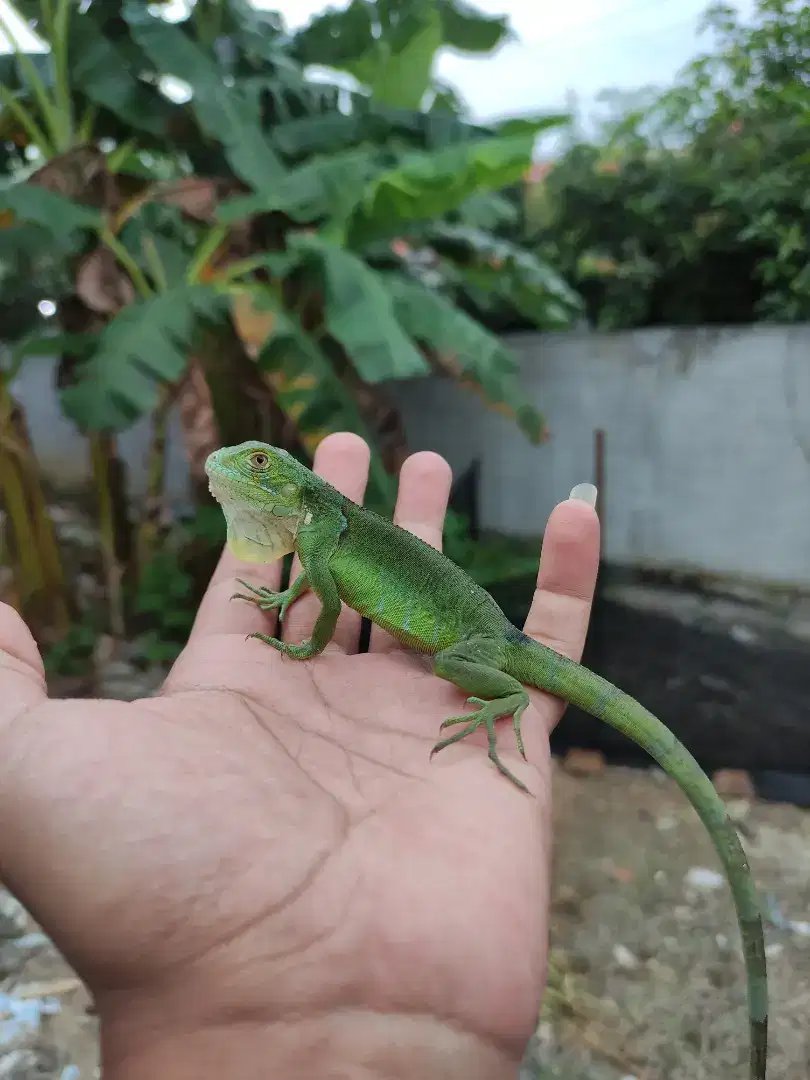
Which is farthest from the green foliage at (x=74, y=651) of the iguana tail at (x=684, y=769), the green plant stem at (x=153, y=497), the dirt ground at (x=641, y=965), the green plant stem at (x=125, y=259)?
the iguana tail at (x=684, y=769)

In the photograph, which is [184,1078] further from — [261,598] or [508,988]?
[261,598]

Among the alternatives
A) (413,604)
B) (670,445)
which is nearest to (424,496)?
(413,604)

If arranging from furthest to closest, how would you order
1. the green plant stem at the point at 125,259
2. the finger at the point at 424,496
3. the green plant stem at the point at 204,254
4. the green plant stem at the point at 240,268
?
the green plant stem at the point at 204,254
the green plant stem at the point at 125,259
the green plant stem at the point at 240,268
the finger at the point at 424,496

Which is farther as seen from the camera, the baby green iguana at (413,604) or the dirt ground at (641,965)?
the dirt ground at (641,965)

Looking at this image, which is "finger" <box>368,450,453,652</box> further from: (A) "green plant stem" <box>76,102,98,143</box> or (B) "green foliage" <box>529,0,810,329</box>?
(A) "green plant stem" <box>76,102,98,143</box>

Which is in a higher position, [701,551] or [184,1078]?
[701,551]

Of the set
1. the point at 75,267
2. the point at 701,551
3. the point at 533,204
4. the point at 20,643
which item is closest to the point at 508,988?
the point at 20,643

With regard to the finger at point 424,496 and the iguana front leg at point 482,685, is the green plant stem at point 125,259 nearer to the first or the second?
the finger at point 424,496
